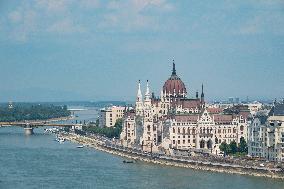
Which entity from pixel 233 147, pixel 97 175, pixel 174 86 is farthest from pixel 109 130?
pixel 97 175

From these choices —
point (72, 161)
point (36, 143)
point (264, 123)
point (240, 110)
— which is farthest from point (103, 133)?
point (264, 123)

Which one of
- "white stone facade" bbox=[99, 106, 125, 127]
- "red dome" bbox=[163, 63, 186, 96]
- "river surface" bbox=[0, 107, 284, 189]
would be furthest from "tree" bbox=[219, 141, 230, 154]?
"white stone facade" bbox=[99, 106, 125, 127]

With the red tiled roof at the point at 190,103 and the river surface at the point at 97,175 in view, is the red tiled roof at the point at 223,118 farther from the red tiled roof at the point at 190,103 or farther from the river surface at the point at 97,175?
the river surface at the point at 97,175

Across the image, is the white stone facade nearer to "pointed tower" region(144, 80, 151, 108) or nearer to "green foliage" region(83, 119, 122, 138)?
"green foliage" region(83, 119, 122, 138)

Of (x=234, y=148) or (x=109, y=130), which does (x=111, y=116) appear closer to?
(x=109, y=130)

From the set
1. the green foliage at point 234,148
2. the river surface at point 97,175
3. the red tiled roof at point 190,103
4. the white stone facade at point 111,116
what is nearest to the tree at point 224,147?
the green foliage at point 234,148
